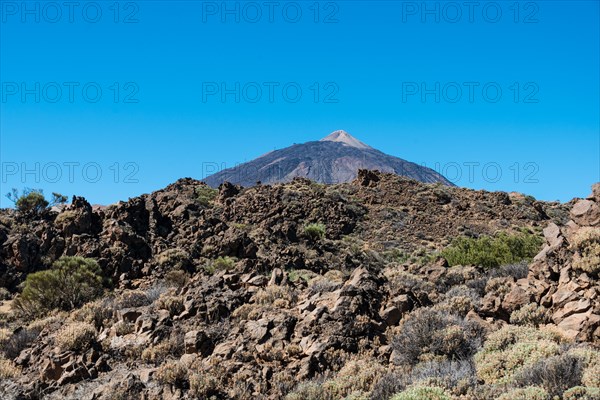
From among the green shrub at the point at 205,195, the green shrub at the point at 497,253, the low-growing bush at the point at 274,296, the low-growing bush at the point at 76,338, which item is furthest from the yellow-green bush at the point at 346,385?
the green shrub at the point at 205,195

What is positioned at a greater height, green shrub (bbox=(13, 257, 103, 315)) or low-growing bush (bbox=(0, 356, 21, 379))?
green shrub (bbox=(13, 257, 103, 315))

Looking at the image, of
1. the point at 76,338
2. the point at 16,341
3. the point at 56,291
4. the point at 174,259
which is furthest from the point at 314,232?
the point at 76,338

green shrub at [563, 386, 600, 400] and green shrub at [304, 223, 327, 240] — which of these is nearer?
green shrub at [563, 386, 600, 400]

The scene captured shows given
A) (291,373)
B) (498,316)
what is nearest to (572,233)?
(498,316)

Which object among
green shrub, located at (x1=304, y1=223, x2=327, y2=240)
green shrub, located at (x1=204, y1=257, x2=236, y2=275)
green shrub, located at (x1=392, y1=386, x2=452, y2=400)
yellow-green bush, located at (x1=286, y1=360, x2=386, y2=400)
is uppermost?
→ green shrub, located at (x1=304, y1=223, x2=327, y2=240)

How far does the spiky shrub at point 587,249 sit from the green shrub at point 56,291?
13799 millimetres

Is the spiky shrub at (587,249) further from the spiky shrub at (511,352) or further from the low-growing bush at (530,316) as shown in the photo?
the spiky shrub at (511,352)

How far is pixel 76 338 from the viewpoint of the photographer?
1005 centimetres

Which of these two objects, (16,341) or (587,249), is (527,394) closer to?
(587,249)

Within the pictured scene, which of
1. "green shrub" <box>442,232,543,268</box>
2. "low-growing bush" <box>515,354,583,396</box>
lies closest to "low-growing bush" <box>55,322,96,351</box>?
"low-growing bush" <box>515,354,583,396</box>

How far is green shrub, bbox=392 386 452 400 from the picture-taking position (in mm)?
6610

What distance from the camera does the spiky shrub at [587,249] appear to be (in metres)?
9.73

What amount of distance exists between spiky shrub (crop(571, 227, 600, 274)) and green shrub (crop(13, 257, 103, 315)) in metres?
13.8

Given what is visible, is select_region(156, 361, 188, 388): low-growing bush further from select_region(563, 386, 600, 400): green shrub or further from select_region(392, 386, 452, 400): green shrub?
select_region(563, 386, 600, 400): green shrub
